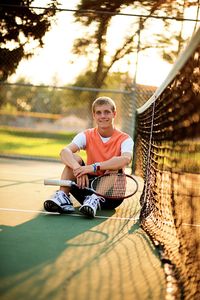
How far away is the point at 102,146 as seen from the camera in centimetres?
407

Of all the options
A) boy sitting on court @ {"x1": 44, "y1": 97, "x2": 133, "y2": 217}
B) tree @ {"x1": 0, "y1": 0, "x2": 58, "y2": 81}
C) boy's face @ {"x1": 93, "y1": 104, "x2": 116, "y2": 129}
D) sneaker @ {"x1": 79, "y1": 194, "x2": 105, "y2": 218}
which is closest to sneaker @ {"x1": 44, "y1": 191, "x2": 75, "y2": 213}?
boy sitting on court @ {"x1": 44, "y1": 97, "x2": 133, "y2": 217}

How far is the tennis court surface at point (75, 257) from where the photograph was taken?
1.97 metres


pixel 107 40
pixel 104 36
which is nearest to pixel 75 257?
pixel 107 40

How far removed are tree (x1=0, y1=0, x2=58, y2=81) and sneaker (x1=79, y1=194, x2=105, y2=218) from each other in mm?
6066

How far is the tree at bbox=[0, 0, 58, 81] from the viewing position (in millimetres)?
9148

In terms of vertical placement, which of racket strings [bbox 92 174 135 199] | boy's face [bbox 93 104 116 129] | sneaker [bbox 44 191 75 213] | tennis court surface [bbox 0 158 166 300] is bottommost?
tennis court surface [bbox 0 158 166 300]

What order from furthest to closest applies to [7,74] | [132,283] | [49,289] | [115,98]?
[115,98] → [7,74] → [132,283] → [49,289]

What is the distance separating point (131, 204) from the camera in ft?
14.9

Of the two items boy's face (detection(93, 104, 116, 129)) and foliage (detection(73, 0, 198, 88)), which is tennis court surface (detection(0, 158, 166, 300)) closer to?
boy's face (detection(93, 104, 116, 129))

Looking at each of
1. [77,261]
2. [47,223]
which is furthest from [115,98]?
[77,261]

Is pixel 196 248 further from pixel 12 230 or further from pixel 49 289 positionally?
pixel 12 230

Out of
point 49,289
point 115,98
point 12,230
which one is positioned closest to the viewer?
point 49,289

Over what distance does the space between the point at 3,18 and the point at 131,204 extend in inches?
245

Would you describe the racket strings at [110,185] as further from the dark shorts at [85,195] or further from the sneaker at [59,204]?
the sneaker at [59,204]
